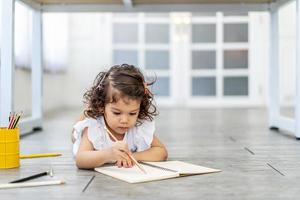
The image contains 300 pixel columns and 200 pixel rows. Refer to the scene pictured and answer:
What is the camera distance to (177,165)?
1.37 metres

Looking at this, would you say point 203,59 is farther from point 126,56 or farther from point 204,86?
point 126,56

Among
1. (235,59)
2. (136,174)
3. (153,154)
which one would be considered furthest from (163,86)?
(136,174)

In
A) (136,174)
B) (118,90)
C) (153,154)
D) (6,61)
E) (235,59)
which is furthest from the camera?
(235,59)

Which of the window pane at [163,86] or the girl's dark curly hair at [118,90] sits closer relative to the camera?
the girl's dark curly hair at [118,90]

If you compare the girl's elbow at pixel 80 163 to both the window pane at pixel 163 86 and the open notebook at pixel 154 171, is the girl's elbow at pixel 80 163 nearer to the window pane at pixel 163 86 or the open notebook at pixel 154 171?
the open notebook at pixel 154 171

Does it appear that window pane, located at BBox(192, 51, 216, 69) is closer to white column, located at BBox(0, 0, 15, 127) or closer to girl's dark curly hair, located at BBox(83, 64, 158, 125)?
white column, located at BBox(0, 0, 15, 127)

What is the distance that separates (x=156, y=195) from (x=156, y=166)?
305mm

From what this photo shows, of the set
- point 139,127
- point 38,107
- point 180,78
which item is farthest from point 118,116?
point 180,78

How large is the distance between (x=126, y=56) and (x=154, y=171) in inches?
165

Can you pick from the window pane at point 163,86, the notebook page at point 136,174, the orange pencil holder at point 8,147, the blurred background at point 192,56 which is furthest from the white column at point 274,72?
the window pane at point 163,86

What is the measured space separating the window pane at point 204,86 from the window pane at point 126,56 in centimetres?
67

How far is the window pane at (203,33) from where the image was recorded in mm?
5340

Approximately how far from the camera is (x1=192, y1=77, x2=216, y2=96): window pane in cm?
534

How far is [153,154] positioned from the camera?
4.64 feet
